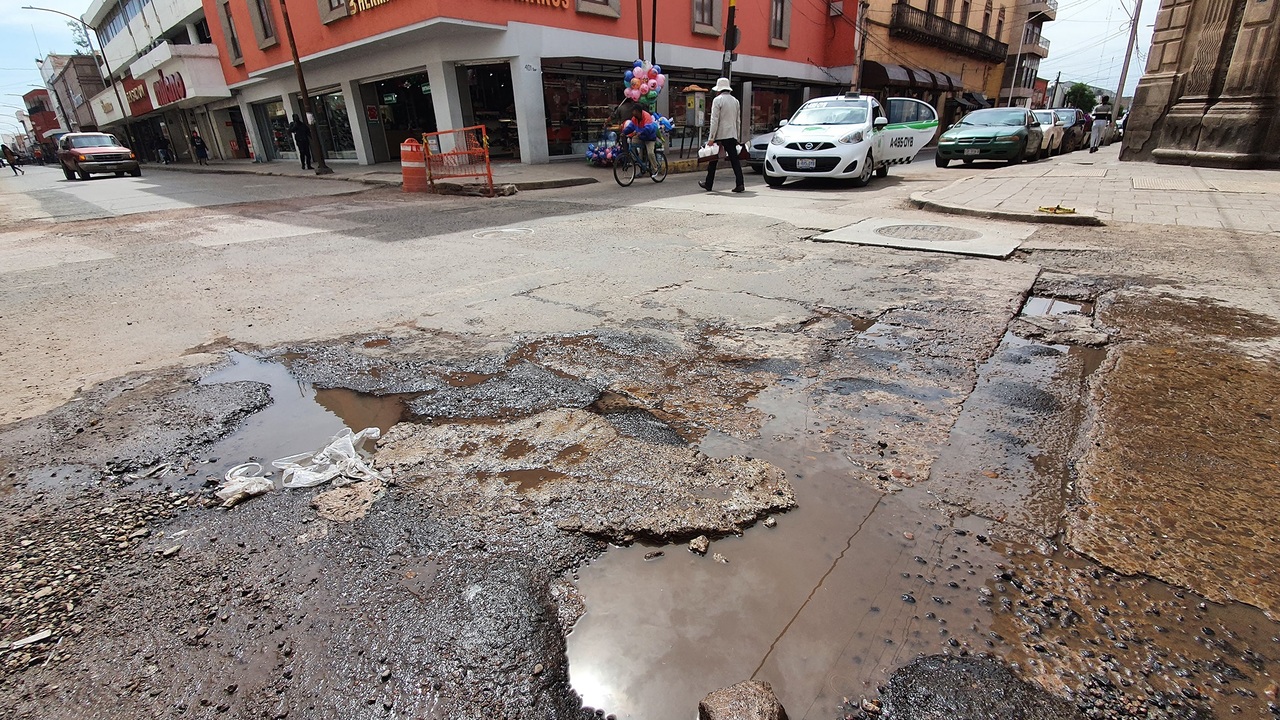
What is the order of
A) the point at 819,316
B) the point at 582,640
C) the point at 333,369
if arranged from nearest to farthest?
the point at 582,640 → the point at 333,369 → the point at 819,316

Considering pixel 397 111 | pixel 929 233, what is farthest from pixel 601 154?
pixel 929 233

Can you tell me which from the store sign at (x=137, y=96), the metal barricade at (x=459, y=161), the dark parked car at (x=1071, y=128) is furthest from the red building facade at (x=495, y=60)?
the store sign at (x=137, y=96)

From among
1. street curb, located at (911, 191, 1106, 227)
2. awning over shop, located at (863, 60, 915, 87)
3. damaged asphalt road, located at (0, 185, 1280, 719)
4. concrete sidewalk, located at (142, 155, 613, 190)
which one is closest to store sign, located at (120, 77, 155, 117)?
concrete sidewalk, located at (142, 155, 613, 190)

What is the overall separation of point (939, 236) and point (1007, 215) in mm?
1586

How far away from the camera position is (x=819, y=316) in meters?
3.93

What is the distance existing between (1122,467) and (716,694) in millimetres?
1855

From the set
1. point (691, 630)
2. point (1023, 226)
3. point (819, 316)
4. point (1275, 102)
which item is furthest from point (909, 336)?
point (1275, 102)

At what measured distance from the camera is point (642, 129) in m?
12.1

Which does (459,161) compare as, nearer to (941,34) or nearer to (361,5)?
(361,5)

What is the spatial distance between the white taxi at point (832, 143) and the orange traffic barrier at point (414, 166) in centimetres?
736

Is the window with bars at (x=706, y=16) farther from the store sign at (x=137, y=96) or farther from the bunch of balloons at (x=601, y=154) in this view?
the store sign at (x=137, y=96)

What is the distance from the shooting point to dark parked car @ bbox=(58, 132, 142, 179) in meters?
21.2

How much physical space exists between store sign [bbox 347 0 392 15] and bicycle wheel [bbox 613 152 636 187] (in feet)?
24.9

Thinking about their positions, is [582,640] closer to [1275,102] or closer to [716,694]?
[716,694]
